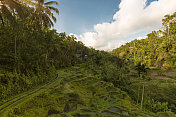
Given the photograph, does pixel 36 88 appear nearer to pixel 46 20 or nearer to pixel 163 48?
pixel 46 20

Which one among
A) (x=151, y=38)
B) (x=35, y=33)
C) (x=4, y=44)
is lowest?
(x=4, y=44)

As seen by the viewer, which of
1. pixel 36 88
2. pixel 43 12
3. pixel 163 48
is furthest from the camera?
pixel 163 48

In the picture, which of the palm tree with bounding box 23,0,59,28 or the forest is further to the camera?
the palm tree with bounding box 23,0,59,28

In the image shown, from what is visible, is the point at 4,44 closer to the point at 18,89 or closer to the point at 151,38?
the point at 18,89

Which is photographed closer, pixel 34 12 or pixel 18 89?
pixel 18 89

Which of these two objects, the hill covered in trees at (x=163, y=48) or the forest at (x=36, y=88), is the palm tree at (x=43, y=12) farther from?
the hill covered in trees at (x=163, y=48)

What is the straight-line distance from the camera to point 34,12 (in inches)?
532

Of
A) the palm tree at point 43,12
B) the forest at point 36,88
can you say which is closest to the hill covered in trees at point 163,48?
the forest at point 36,88

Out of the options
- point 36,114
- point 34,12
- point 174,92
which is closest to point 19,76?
point 36,114

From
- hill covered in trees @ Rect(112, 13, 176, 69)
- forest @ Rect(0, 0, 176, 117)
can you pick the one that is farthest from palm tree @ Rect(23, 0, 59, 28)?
hill covered in trees @ Rect(112, 13, 176, 69)

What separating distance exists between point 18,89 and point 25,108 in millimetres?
2679

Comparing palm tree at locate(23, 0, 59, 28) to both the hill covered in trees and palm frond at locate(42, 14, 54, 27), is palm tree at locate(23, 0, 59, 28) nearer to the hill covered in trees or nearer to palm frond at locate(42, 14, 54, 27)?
palm frond at locate(42, 14, 54, 27)

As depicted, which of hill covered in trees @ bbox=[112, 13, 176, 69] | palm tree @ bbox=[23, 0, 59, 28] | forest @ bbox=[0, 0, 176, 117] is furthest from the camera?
hill covered in trees @ bbox=[112, 13, 176, 69]

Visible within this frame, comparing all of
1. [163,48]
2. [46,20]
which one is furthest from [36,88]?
[163,48]
